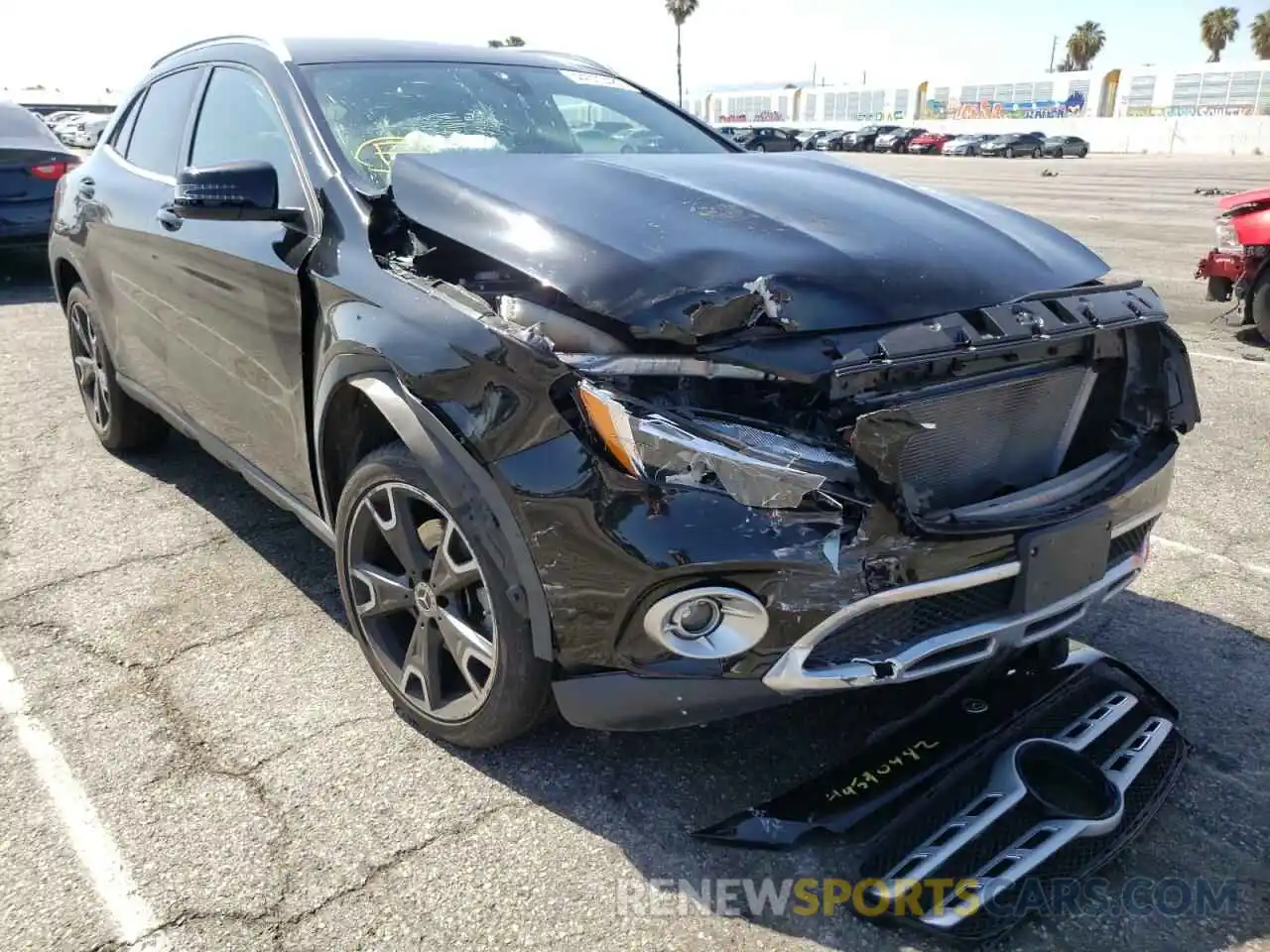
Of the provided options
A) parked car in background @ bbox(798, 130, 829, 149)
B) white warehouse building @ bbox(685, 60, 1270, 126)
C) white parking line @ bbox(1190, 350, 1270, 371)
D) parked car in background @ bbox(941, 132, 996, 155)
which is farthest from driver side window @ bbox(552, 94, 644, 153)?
parked car in background @ bbox(941, 132, 996, 155)

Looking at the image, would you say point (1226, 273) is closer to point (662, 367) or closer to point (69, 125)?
point (662, 367)

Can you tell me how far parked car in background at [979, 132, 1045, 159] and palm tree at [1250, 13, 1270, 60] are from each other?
3615cm

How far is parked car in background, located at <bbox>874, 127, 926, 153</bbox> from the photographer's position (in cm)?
5425

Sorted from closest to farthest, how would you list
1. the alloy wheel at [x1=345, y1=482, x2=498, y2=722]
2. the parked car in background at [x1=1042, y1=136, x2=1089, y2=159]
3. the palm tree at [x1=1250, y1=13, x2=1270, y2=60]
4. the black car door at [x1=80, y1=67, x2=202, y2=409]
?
the alloy wheel at [x1=345, y1=482, x2=498, y2=722], the black car door at [x1=80, y1=67, x2=202, y2=409], the parked car in background at [x1=1042, y1=136, x2=1089, y2=159], the palm tree at [x1=1250, y1=13, x2=1270, y2=60]

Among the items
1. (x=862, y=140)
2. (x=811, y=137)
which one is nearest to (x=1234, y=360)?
(x=811, y=137)

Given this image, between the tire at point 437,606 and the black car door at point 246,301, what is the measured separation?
1.32 ft

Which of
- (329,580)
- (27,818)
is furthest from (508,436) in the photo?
(329,580)

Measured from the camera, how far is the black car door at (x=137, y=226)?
12.9 ft

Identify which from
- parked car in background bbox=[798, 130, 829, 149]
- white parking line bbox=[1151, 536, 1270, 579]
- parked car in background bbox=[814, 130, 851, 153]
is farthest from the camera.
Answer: parked car in background bbox=[814, 130, 851, 153]

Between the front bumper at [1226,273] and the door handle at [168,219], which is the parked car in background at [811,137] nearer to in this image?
the front bumper at [1226,273]

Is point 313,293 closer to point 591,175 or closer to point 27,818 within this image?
point 591,175

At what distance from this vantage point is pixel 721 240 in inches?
97.7

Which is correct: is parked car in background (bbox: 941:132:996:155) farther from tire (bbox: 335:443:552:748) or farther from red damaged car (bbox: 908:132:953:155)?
tire (bbox: 335:443:552:748)

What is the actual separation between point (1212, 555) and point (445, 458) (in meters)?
3.05
